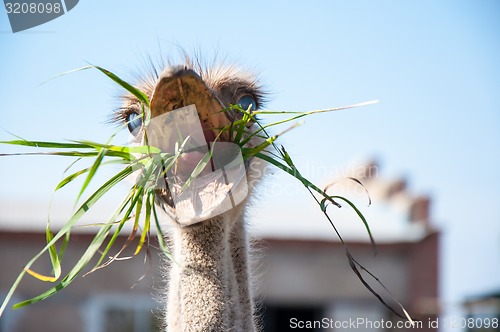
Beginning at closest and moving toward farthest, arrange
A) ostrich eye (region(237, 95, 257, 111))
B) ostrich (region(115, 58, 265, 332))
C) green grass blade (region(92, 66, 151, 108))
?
green grass blade (region(92, 66, 151, 108)), ostrich (region(115, 58, 265, 332)), ostrich eye (region(237, 95, 257, 111))

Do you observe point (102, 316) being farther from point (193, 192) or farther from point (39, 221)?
point (193, 192)

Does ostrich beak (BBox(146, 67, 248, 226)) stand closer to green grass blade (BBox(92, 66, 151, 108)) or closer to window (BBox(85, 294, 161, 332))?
green grass blade (BBox(92, 66, 151, 108))

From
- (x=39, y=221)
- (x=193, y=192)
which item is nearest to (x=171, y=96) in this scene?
(x=193, y=192)

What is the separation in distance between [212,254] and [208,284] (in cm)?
9

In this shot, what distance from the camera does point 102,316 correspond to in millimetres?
10227

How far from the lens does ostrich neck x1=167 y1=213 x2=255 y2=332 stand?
207 centimetres

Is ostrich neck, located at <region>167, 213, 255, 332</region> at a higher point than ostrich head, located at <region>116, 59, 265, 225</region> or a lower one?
lower

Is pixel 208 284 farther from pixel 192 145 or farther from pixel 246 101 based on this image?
pixel 246 101

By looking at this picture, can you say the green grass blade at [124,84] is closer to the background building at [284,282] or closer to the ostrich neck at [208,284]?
the ostrich neck at [208,284]

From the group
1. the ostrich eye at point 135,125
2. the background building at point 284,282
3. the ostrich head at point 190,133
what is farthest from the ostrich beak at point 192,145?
the background building at point 284,282

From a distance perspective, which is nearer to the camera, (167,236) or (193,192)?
(193,192)

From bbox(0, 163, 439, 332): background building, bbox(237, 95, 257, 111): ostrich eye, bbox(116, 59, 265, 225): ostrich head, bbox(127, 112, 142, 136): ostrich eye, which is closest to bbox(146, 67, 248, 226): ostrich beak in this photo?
bbox(116, 59, 265, 225): ostrich head

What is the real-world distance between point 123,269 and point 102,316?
0.68 metres

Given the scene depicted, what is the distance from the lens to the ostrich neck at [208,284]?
81.4 inches
